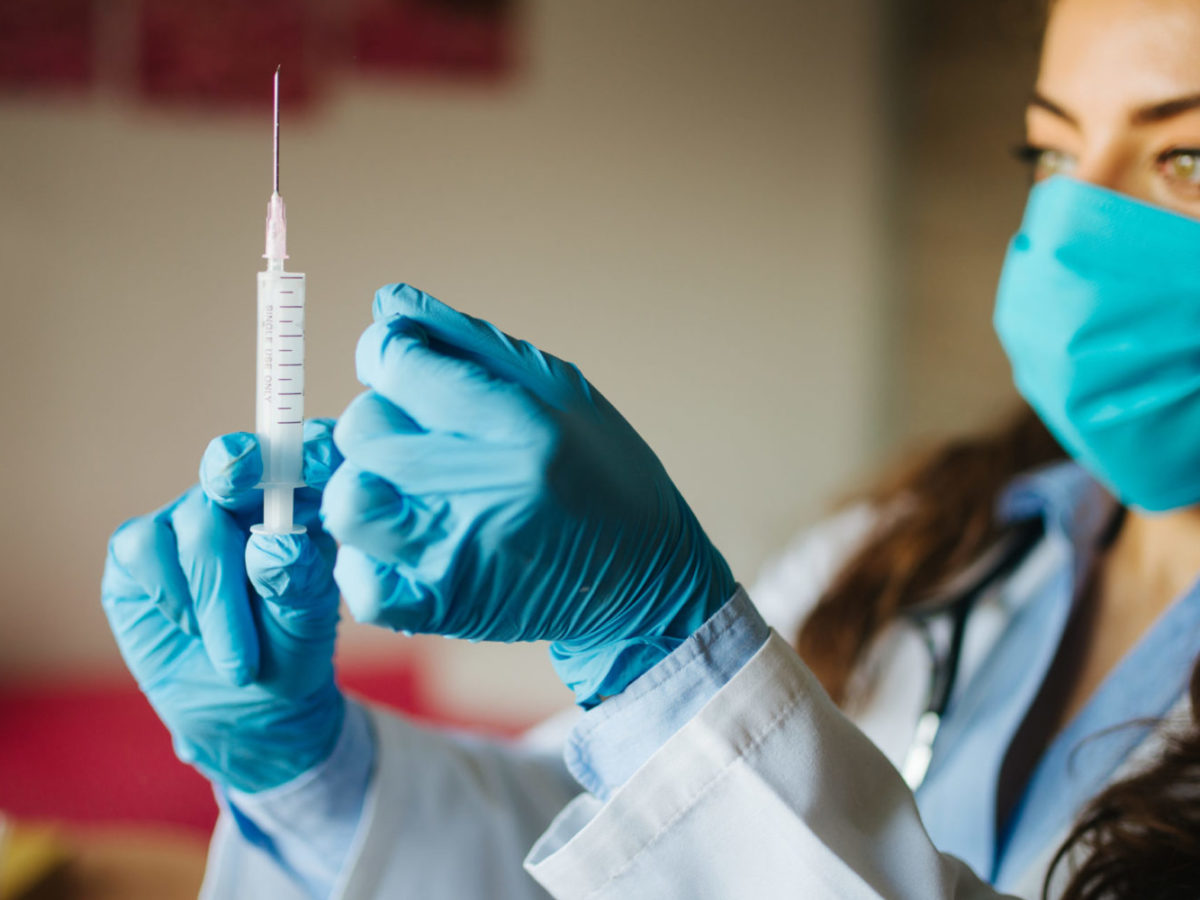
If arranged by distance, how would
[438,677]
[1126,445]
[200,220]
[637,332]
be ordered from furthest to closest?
[637,332] → [200,220] → [438,677] → [1126,445]

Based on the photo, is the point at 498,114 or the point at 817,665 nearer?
the point at 817,665

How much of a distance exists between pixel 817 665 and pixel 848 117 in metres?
2.71

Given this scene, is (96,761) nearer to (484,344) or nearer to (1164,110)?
(484,344)

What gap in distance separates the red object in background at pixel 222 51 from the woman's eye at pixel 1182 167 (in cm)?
220

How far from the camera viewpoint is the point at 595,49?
3.13 meters

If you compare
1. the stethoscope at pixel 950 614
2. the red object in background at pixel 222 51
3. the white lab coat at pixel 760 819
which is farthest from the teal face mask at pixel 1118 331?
the red object in background at pixel 222 51

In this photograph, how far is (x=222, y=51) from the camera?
268cm

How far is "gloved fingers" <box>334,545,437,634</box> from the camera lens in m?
0.60

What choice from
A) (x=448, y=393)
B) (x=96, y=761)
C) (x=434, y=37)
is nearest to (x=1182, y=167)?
(x=448, y=393)

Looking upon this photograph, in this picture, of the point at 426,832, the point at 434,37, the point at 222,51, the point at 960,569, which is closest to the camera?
the point at 426,832

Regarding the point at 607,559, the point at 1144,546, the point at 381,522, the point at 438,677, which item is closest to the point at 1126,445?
the point at 1144,546

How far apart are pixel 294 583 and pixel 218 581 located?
0.24 ft

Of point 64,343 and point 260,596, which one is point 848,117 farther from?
point 260,596

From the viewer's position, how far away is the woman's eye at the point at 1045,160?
109cm
